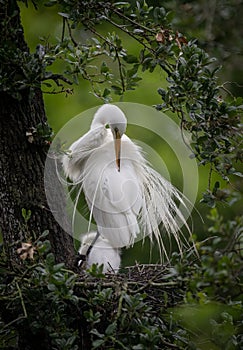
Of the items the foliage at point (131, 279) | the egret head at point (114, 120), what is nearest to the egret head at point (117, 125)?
the egret head at point (114, 120)

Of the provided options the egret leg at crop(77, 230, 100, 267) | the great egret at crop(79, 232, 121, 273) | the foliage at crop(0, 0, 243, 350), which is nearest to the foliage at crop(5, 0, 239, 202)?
the foliage at crop(0, 0, 243, 350)

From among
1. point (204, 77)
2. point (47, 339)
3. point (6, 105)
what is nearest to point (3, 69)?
point (6, 105)

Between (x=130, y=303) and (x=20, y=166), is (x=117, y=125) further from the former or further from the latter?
(x=130, y=303)

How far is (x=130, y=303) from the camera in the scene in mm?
1668

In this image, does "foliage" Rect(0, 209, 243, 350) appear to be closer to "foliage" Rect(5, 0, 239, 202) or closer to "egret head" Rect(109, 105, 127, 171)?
"foliage" Rect(5, 0, 239, 202)

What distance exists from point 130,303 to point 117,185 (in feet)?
3.98

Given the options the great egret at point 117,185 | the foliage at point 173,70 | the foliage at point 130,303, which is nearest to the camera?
the foliage at point 130,303

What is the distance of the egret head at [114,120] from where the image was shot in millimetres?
2730

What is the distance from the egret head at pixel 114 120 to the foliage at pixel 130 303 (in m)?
0.76

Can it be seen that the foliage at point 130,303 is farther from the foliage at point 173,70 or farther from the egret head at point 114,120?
the egret head at point 114,120

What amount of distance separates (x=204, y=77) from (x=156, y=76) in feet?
7.99

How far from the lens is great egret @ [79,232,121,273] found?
2.90 metres

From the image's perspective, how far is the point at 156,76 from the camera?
14.2 feet

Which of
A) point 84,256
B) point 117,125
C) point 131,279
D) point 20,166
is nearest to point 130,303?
point 131,279
